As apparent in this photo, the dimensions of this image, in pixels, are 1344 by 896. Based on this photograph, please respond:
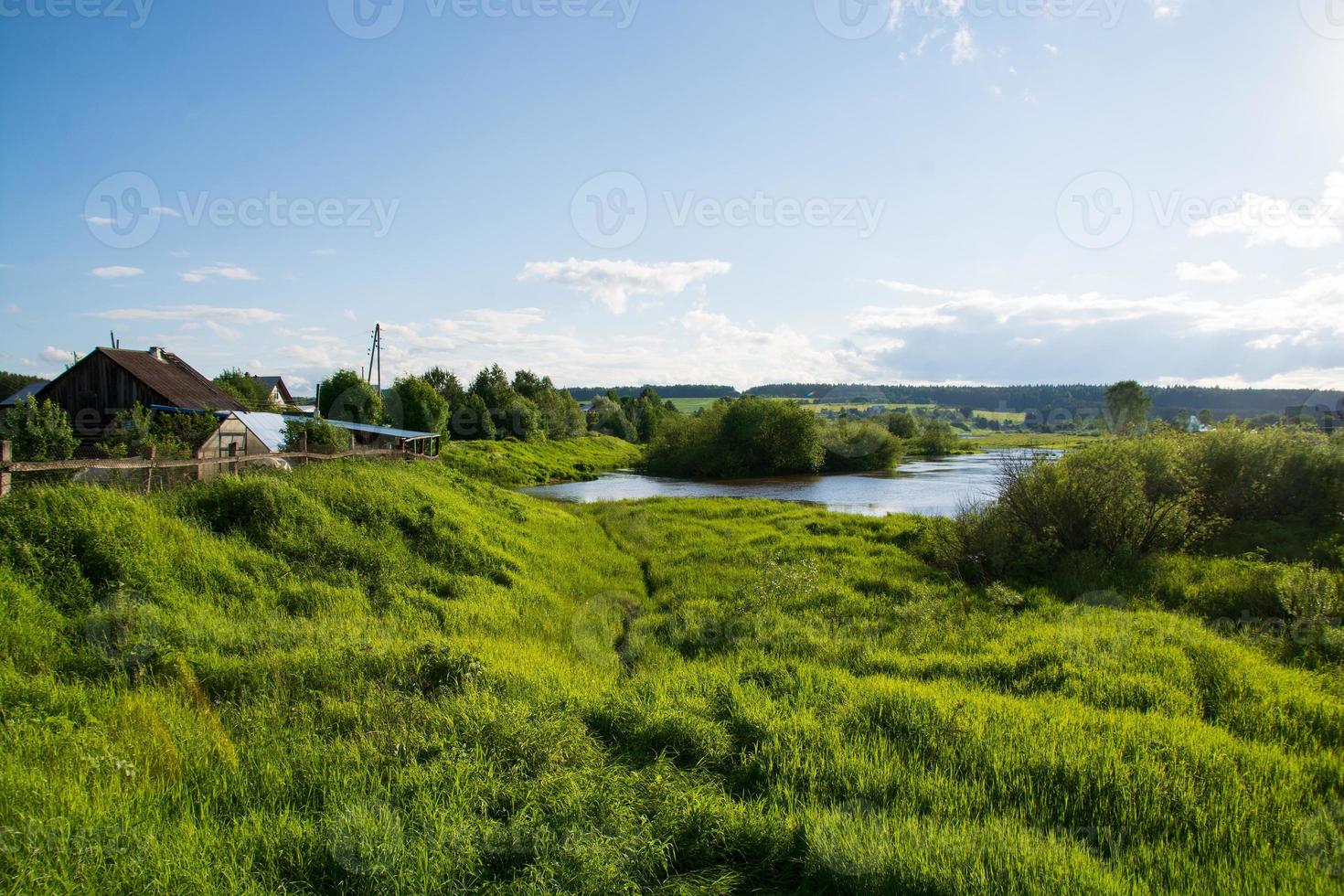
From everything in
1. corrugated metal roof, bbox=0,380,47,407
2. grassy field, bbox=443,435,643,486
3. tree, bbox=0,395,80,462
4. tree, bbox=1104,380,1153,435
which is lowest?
grassy field, bbox=443,435,643,486

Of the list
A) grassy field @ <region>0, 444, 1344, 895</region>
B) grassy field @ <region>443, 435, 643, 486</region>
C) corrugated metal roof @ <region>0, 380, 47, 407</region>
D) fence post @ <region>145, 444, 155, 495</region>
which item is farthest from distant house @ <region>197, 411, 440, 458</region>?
grassy field @ <region>443, 435, 643, 486</region>

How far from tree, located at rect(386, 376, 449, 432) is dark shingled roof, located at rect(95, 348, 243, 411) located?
16422 millimetres

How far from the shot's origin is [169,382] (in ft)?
90.2

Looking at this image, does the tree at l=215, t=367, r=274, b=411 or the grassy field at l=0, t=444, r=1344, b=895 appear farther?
the tree at l=215, t=367, r=274, b=411

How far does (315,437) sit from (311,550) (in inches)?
644

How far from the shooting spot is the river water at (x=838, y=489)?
103 feet

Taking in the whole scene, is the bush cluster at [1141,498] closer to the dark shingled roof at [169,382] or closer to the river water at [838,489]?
the river water at [838,489]

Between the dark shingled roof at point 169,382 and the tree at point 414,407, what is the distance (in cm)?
1642

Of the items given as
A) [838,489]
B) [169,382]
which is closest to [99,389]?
[169,382]

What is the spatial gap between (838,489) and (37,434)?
3614 centimetres

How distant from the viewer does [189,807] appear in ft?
12.9

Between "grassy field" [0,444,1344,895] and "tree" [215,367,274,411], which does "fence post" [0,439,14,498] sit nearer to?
"grassy field" [0,444,1344,895]

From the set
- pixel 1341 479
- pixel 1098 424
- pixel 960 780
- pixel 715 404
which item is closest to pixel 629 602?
pixel 960 780

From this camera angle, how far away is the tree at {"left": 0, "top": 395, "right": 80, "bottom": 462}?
1375 centimetres
